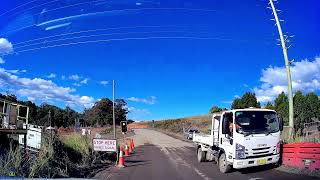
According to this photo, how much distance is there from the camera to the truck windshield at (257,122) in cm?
1648

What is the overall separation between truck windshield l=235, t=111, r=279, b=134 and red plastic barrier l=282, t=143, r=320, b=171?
106 cm

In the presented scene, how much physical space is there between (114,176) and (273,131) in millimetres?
6257

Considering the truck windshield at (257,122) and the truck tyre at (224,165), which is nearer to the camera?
the truck windshield at (257,122)

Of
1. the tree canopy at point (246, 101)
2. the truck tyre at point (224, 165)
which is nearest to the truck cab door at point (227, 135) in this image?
the truck tyre at point (224, 165)

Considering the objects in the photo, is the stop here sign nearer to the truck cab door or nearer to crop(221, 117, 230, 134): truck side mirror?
the truck cab door

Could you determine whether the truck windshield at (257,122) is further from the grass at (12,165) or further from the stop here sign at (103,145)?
the stop here sign at (103,145)

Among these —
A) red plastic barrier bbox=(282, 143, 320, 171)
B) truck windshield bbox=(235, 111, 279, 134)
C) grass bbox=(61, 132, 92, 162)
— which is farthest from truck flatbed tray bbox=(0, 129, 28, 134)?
red plastic barrier bbox=(282, 143, 320, 171)

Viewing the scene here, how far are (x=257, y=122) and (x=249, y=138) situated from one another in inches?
34.9

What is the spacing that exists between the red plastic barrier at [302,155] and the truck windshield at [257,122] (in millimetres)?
1058

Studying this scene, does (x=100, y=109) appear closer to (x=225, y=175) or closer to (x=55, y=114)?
(x=55, y=114)

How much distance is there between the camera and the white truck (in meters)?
16.2

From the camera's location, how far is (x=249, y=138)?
1616 cm

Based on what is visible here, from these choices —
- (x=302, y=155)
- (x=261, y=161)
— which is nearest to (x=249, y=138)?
(x=261, y=161)

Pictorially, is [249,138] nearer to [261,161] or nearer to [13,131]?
[261,161]
